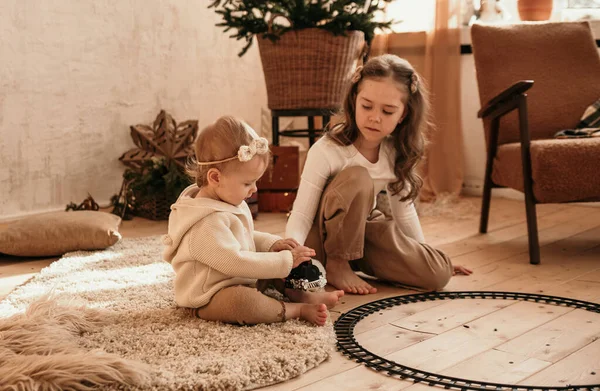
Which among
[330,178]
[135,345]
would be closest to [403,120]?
[330,178]

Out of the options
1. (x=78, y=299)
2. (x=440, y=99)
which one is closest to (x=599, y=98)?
(x=440, y=99)

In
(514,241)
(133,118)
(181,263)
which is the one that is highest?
(133,118)

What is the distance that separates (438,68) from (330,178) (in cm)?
190

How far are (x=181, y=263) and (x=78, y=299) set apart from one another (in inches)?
14.9

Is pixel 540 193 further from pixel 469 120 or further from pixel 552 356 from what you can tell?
pixel 469 120

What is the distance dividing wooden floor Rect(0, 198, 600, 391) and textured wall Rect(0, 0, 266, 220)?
85 cm

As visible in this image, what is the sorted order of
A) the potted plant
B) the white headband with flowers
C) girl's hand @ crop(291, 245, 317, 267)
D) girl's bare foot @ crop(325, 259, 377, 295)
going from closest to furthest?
the white headband with flowers < girl's hand @ crop(291, 245, 317, 267) < girl's bare foot @ crop(325, 259, 377, 295) < the potted plant

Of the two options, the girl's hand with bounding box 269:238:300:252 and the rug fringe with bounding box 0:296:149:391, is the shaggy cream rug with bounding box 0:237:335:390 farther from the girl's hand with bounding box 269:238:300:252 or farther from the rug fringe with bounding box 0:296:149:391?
the girl's hand with bounding box 269:238:300:252

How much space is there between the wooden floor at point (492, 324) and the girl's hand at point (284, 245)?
219 mm

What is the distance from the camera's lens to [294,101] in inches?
131

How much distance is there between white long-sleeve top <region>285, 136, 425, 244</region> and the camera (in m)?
2.10

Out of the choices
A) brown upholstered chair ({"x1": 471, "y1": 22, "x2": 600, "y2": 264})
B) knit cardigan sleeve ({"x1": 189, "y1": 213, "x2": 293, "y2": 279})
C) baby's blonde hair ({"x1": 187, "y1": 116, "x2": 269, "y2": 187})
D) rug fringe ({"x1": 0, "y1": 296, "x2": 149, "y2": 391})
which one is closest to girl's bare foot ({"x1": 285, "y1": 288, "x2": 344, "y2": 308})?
knit cardigan sleeve ({"x1": 189, "y1": 213, "x2": 293, "y2": 279})

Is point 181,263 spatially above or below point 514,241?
above

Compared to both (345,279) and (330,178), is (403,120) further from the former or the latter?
(345,279)
